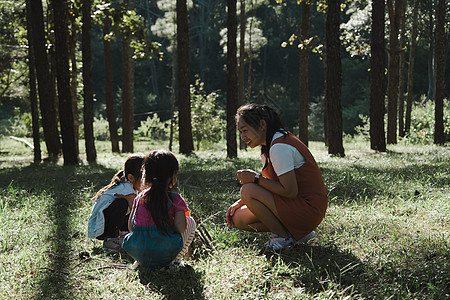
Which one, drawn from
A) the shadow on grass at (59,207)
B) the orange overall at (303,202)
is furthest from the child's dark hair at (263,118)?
the shadow on grass at (59,207)

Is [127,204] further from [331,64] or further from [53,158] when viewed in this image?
[53,158]

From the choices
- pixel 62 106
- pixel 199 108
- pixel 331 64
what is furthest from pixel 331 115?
pixel 199 108

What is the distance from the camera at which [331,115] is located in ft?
43.6

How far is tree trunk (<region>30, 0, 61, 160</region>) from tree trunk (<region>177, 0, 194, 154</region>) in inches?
158

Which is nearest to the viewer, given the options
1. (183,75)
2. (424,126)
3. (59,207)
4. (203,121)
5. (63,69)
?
(59,207)

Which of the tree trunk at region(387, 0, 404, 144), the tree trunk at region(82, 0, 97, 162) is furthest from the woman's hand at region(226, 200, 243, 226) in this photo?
the tree trunk at region(387, 0, 404, 144)

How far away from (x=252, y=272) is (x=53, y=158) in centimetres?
1219

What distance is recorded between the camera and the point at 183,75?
15656 mm

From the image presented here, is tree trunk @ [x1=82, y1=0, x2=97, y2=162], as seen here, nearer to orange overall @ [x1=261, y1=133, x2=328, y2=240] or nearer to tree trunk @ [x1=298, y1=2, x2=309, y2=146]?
tree trunk @ [x1=298, y1=2, x2=309, y2=146]

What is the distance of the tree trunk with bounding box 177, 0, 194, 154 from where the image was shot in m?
15.1

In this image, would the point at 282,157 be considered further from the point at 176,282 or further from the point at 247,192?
the point at 176,282

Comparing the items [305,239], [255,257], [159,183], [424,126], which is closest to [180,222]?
[159,183]

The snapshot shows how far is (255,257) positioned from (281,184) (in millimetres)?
716

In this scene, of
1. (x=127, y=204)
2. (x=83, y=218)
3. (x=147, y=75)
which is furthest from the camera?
(x=147, y=75)
